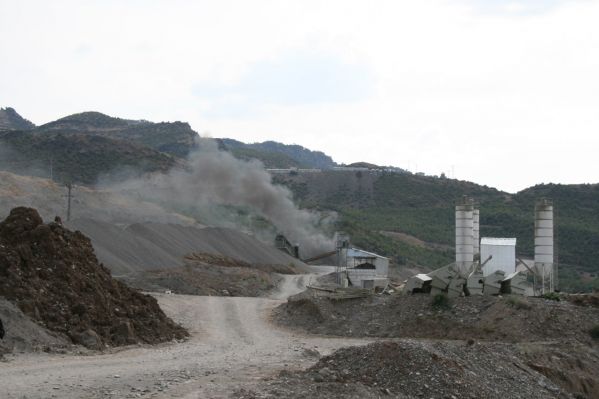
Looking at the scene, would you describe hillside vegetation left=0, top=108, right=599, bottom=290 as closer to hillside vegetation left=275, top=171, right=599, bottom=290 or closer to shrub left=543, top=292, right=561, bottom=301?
hillside vegetation left=275, top=171, right=599, bottom=290

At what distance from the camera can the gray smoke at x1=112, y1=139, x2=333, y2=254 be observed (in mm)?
88438

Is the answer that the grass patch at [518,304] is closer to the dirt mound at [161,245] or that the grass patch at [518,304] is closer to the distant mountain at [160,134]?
the dirt mound at [161,245]

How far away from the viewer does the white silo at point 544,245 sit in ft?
119

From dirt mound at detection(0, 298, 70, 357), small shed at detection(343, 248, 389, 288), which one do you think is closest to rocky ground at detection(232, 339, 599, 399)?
dirt mound at detection(0, 298, 70, 357)

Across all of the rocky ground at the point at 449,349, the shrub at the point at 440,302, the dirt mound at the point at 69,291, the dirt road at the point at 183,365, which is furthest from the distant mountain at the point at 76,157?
the shrub at the point at 440,302

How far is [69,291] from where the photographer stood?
23.8 m

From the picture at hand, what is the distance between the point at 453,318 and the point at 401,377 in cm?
1102

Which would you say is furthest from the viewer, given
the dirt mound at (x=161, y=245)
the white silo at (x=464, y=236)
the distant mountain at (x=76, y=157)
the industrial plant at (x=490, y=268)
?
the distant mountain at (x=76, y=157)

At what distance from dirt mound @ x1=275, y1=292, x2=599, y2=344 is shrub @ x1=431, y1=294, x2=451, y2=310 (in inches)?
2.7

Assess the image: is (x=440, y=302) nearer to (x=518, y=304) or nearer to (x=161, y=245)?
(x=518, y=304)

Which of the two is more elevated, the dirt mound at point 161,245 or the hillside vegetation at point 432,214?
the hillside vegetation at point 432,214

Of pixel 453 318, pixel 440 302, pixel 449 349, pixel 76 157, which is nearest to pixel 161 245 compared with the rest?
pixel 440 302

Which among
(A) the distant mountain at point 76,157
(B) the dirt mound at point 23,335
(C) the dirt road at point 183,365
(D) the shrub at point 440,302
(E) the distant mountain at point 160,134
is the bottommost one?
(C) the dirt road at point 183,365

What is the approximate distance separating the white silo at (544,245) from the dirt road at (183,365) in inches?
477
